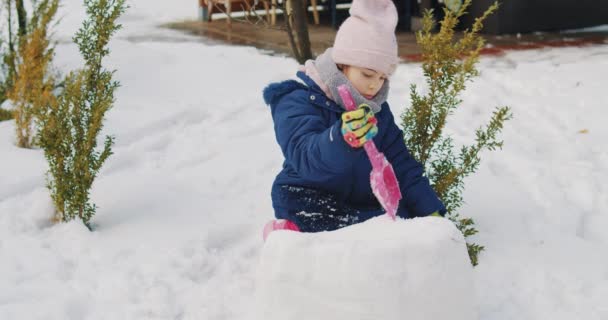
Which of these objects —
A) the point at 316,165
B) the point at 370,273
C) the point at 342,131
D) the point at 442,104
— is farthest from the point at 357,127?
the point at 442,104

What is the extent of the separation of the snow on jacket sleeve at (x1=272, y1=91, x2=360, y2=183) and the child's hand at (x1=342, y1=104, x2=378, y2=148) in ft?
0.12

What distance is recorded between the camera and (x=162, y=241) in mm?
3107

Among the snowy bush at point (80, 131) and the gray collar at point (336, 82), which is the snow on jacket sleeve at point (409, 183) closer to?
the gray collar at point (336, 82)

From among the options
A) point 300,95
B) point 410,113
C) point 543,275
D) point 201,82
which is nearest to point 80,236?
point 300,95

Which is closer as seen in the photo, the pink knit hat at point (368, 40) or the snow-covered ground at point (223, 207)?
the pink knit hat at point (368, 40)

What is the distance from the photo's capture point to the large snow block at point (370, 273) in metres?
1.86

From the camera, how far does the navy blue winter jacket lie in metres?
2.21

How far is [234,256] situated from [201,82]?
298 cm

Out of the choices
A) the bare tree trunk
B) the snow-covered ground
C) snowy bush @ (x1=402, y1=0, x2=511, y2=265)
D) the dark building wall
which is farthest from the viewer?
the dark building wall

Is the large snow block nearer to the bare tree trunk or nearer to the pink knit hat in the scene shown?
the pink knit hat

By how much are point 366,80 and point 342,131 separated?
19.0 inches

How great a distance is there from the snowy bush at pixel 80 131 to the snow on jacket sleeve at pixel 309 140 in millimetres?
1060

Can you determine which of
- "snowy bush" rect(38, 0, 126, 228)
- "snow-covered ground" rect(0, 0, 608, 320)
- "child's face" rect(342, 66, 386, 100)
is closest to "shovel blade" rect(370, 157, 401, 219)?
"child's face" rect(342, 66, 386, 100)

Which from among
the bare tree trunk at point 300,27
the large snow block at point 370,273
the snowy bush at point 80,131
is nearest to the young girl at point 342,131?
the large snow block at point 370,273
